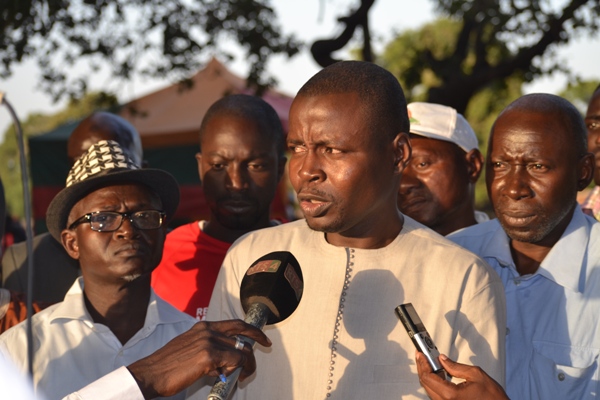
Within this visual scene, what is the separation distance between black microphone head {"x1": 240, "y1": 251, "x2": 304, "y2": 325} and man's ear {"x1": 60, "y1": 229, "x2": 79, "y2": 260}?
5.78ft

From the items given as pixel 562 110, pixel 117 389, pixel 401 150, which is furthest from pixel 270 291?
pixel 562 110

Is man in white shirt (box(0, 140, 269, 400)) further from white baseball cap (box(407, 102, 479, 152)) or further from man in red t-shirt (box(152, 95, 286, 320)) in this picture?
white baseball cap (box(407, 102, 479, 152))

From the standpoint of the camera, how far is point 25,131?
4516 cm

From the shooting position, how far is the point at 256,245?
11.0ft

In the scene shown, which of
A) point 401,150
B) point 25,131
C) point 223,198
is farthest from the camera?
point 25,131

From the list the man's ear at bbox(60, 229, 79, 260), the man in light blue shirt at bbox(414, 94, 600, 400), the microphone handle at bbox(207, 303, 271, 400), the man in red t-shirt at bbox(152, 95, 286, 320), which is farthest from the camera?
the man in red t-shirt at bbox(152, 95, 286, 320)

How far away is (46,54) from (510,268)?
8825 mm

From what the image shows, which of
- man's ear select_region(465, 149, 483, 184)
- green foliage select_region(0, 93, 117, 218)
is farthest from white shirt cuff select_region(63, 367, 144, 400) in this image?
man's ear select_region(465, 149, 483, 184)

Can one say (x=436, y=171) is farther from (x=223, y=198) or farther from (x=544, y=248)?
(x=223, y=198)

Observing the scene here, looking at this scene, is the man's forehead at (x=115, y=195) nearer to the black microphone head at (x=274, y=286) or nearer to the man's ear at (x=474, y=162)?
the black microphone head at (x=274, y=286)

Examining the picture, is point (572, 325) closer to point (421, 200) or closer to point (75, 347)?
point (421, 200)

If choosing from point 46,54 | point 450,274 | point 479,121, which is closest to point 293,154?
point 450,274

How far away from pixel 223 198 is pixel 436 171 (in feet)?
4.23

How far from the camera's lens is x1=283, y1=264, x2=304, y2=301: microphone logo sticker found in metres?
2.81
